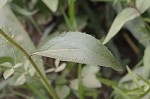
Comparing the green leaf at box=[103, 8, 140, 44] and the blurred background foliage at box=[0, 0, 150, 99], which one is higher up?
the green leaf at box=[103, 8, 140, 44]

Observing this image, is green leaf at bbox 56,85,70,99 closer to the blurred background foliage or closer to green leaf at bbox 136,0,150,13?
the blurred background foliage

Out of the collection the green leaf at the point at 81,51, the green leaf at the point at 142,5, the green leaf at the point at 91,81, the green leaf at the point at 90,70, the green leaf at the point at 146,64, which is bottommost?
the green leaf at the point at 91,81

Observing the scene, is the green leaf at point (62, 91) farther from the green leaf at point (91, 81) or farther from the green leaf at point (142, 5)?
the green leaf at point (142, 5)

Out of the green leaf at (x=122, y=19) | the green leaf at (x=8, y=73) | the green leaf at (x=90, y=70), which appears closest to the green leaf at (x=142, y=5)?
the green leaf at (x=122, y=19)

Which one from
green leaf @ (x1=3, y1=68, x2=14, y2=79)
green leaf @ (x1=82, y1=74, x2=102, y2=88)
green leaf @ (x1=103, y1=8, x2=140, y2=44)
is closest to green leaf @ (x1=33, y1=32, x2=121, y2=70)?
green leaf @ (x1=3, y1=68, x2=14, y2=79)

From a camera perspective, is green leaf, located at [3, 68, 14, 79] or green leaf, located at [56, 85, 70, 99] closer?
green leaf, located at [3, 68, 14, 79]

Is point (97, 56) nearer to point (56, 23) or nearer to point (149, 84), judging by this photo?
point (149, 84)

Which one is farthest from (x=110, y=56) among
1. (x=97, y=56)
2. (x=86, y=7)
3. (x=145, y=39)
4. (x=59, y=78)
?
(x=86, y=7)
